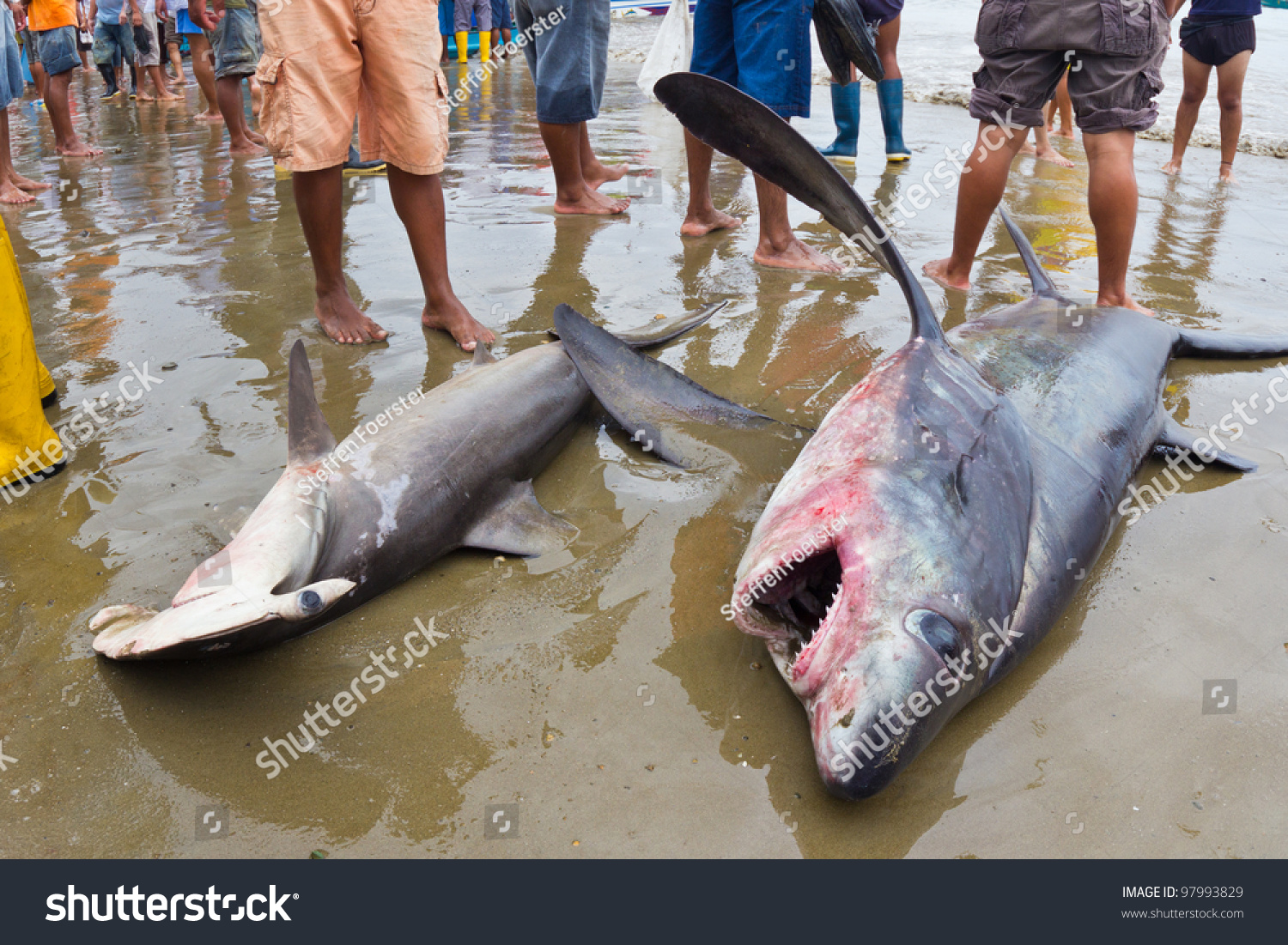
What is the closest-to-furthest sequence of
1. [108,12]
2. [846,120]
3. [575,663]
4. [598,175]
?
1. [575,663]
2. [598,175]
3. [846,120]
4. [108,12]

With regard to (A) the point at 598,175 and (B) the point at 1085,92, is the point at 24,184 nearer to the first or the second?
(A) the point at 598,175

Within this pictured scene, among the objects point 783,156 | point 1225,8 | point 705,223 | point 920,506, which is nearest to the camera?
point 920,506

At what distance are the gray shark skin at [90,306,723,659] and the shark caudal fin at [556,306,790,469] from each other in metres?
0.10

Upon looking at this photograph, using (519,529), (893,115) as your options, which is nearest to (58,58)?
(893,115)

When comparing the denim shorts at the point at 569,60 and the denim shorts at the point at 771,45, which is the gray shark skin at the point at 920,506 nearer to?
the denim shorts at the point at 771,45

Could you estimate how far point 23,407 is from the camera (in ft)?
8.73

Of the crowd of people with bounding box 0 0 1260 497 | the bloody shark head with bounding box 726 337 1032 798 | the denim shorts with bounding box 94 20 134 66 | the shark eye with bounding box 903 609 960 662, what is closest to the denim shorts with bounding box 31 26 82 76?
the crowd of people with bounding box 0 0 1260 497

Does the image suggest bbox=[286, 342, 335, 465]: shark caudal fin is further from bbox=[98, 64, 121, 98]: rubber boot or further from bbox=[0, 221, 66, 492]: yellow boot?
bbox=[98, 64, 121, 98]: rubber boot

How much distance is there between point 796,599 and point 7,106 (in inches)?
277

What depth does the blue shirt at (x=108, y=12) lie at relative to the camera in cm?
1153

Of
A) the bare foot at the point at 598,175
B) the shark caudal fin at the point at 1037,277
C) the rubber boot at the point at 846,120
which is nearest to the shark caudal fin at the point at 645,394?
the shark caudal fin at the point at 1037,277

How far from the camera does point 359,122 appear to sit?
346 centimetres

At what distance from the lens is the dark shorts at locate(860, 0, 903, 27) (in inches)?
277
